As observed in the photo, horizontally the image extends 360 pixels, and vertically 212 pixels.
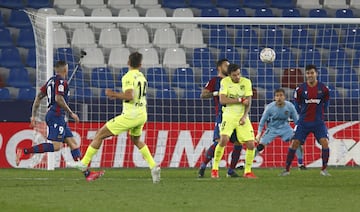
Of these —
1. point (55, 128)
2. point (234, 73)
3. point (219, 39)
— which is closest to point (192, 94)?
point (219, 39)

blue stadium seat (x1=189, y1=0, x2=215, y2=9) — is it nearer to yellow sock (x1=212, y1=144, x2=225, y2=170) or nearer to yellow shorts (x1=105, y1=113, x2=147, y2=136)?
yellow sock (x1=212, y1=144, x2=225, y2=170)

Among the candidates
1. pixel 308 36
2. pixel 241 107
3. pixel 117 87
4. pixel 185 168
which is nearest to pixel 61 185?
pixel 241 107

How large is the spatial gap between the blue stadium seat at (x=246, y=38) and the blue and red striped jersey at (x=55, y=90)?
6.84 m

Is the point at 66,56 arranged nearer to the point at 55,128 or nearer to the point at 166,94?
the point at 166,94

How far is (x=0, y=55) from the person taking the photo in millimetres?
26266

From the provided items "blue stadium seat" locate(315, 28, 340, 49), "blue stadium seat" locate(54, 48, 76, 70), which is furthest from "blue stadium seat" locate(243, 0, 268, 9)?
"blue stadium seat" locate(54, 48, 76, 70)

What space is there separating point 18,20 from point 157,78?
5.49 m

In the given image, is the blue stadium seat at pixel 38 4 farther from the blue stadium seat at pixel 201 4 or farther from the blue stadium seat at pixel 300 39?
the blue stadium seat at pixel 300 39

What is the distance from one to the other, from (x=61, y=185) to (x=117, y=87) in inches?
352

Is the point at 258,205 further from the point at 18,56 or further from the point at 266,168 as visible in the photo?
the point at 18,56

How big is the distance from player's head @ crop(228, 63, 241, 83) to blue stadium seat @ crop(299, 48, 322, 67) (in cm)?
695

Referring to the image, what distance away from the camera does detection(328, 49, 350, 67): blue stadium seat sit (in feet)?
79.9

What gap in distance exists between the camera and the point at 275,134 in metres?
22.0

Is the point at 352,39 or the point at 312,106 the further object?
the point at 352,39
